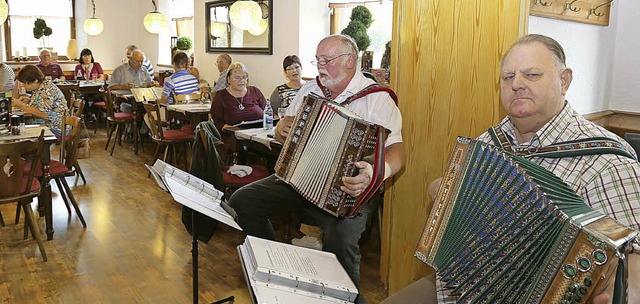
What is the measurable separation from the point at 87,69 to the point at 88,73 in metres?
0.08

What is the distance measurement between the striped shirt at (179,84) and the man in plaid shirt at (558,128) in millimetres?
5574

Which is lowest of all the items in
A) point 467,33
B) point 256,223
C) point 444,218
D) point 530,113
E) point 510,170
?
point 256,223

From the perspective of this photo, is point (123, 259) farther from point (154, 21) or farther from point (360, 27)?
point (154, 21)

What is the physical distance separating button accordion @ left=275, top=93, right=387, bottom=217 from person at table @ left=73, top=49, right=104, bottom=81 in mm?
8677

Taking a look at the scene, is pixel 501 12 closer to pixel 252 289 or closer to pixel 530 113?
pixel 530 113

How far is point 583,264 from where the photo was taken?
1062 millimetres

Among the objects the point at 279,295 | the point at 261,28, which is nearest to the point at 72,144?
the point at 279,295

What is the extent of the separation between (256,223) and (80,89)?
23.1ft

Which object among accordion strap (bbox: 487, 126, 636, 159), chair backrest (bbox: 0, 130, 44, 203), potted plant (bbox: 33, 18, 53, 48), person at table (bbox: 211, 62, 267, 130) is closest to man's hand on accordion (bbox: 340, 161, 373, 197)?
accordion strap (bbox: 487, 126, 636, 159)

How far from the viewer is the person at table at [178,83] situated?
21.9 feet

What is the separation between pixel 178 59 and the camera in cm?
692

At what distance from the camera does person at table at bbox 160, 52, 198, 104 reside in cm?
669

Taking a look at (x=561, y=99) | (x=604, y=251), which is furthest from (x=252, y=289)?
(x=561, y=99)

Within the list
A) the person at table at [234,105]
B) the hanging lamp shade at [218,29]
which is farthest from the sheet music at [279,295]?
the hanging lamp shade at [218,29]
